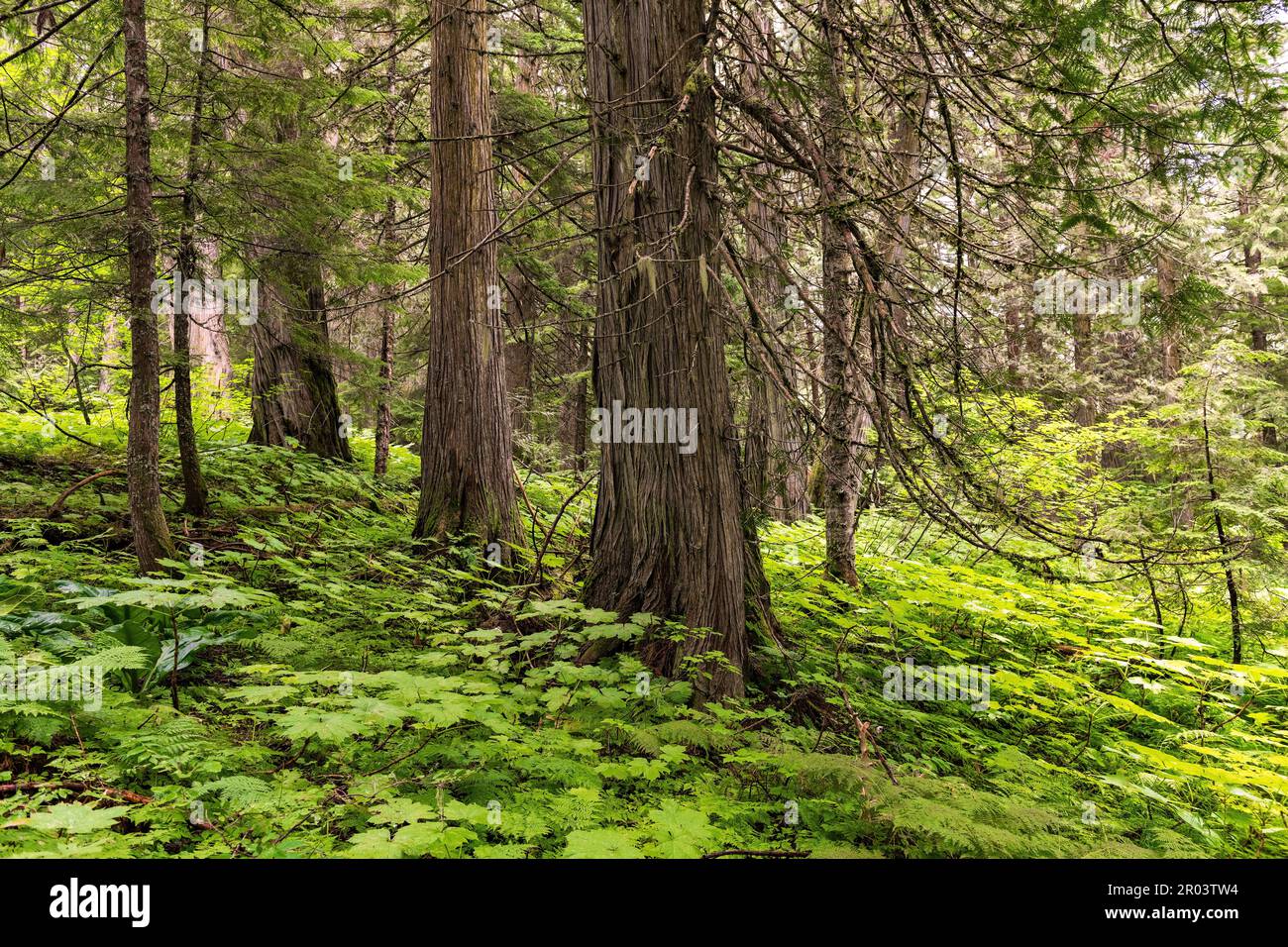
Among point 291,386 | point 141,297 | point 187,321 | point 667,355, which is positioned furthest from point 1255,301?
point 141,297

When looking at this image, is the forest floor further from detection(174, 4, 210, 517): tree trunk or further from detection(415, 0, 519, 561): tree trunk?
detection(415, 0, 519, 561): tree trunk

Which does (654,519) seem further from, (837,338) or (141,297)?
(141,297)

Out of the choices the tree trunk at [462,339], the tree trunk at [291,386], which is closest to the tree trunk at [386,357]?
the tree trunk at [291,386]

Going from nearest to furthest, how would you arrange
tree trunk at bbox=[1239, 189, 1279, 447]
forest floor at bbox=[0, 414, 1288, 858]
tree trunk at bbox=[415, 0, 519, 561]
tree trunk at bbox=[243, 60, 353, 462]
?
1. forest floor at bbox=[0, 414, 1288, 858]
2. tree trunk at bbox=[415, 0, 519, 561]
3. tree trunk at bbox=[243, 60, 353, 462]
4. tree trunk at bbox=[1239, 189, 1279, 447]

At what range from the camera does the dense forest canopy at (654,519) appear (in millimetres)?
2887

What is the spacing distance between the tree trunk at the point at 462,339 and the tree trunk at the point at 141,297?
227 cm

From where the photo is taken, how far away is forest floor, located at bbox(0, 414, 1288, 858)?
2.57 meters

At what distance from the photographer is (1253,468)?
6.86 meters

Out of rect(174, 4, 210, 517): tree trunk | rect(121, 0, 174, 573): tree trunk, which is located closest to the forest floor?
rect(174, 4, 210, 517): tree trunk

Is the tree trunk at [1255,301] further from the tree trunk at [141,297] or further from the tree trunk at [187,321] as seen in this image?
the tree trunk at [141,297]

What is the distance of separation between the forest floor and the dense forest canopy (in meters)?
0.03

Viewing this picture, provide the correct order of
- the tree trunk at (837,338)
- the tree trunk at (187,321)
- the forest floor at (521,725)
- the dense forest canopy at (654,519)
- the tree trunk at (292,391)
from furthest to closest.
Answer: the tree trunk at (292,391) < the tree trunk at (187,321) < the tree trunk at (837,338) < the dense forest canopy at (654,519) < the forest floor at (521,725)

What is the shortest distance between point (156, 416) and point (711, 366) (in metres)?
3.54

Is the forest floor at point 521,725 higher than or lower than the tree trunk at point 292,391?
lower
